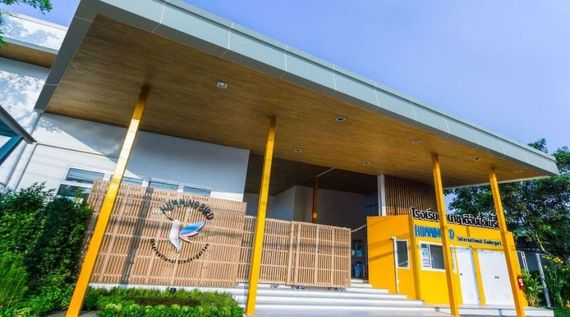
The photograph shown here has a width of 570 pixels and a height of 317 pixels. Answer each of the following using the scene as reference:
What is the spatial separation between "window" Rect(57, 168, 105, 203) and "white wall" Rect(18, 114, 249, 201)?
0.46ft

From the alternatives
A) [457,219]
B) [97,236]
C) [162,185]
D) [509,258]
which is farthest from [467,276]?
[97,236]

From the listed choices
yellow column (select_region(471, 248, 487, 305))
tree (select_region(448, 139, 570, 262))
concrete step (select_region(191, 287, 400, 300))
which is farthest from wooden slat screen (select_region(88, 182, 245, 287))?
tree (select_region(448, 139, 570, 262))

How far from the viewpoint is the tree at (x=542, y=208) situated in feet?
46.1

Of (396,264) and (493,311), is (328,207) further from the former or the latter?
(493,311)

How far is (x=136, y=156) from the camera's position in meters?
8.23

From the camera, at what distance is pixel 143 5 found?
4.09 meters

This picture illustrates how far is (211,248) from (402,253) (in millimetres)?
6365

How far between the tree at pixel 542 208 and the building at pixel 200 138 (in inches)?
269

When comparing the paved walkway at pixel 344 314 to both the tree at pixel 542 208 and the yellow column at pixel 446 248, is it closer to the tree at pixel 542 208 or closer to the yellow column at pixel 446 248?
the yellow column at pixel 446 248

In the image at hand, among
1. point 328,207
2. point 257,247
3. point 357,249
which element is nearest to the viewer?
point 257,247

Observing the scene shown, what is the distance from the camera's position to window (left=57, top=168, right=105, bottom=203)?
295 inches

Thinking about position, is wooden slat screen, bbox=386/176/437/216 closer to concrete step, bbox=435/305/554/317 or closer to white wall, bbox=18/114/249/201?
concrete step, bbox=435/305/554/317

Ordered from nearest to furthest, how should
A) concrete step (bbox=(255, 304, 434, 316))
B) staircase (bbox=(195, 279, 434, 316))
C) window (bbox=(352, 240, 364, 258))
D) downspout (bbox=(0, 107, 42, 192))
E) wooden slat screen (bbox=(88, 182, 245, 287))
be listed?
concrete step (bbox=(255, 304, 434, 316))
wooden slat screen (bbox=(88, 182, 245, 287))
staircase (bbox=(195, 279, 434, 316))
downspout (bbox=(0, 107, 42, 192))
window (bbox=(352, 240, 364, 258))

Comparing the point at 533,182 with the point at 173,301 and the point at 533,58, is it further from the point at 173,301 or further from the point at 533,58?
the point at 173,301
